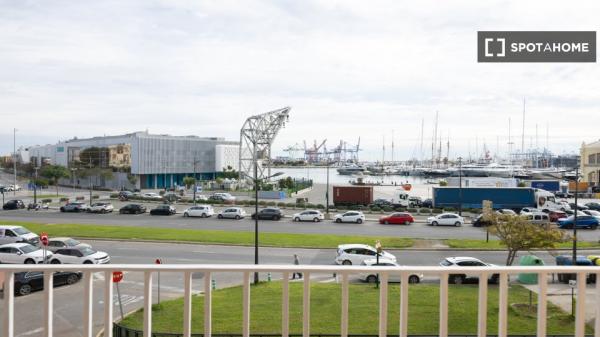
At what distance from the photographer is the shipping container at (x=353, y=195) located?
41.2 meters

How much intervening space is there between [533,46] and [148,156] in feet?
220

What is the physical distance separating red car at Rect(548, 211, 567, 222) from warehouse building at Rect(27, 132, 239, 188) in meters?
44.7

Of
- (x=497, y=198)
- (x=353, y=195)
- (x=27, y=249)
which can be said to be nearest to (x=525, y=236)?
(x=27, y=249)

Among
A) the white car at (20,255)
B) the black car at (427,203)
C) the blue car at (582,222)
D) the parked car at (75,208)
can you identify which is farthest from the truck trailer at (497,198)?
the white car at (20,255)

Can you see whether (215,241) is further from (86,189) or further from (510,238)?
(86,189)

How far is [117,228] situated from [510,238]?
71.1 ft

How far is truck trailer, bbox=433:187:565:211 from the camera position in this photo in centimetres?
3775

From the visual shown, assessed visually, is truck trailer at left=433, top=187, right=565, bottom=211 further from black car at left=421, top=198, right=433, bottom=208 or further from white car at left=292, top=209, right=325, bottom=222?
white car at left=292, top=209, right=325, bottom=222

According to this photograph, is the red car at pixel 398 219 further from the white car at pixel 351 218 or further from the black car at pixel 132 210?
the black car at pixel 132 210

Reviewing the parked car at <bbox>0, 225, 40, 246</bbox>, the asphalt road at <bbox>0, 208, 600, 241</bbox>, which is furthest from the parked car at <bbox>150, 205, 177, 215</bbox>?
the parked car at <bbox>0, 225, 40, 246</bbox>

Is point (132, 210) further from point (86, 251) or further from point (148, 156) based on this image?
A: point (148, 156)

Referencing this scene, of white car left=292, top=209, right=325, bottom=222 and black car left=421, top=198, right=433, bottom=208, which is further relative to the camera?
black car left=421, top=198, right=433, bottom=208

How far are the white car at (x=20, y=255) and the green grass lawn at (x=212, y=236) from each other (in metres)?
5.81

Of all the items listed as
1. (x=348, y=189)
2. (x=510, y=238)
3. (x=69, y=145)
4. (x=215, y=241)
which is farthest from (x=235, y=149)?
(x=510, y=238)
